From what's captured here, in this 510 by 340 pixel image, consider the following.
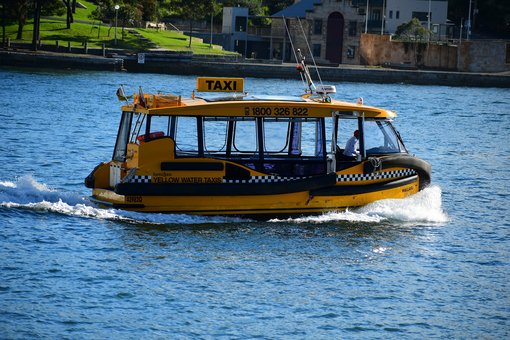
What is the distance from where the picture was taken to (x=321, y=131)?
74.9 feet

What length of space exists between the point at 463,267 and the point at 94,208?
7263mm

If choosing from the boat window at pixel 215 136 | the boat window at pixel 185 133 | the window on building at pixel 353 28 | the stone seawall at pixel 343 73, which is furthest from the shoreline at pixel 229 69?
the boat window at pixel 185 133

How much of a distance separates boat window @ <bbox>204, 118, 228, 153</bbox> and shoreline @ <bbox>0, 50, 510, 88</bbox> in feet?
167

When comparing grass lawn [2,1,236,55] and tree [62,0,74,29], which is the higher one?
tree [62,0,74,29]

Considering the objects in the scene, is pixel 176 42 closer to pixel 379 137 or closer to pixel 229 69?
pixel 229 69

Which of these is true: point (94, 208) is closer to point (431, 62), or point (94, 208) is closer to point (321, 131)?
point (321, 131)

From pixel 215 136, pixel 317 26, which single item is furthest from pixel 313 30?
pixel 215 136

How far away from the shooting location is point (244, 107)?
73.5 feet

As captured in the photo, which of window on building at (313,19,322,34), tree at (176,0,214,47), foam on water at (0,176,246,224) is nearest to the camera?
foam on water at (0,176,246,224)

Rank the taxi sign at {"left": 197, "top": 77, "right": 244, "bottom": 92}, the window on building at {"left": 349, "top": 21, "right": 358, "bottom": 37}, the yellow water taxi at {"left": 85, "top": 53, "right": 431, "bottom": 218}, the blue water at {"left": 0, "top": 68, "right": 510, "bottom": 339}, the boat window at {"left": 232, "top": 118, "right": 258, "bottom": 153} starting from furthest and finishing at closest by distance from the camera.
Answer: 1. the window on building at {"left": 349, "top": 21, "right": 358, "bottom": 37}
2. the boat window at {"left": 232, "top": 118, "right": 258, "bottom": 153}
3. the taxi sign at {"left": 197, "top": 77, "right": 244, "bottom": 92}
4. the yellow water taxi at {"left": 85, "top": 53, "right": 431, "bottom": 218}
5. the blue water at {"left": 0, "top": 68, "right": 510, "bottom": 339}

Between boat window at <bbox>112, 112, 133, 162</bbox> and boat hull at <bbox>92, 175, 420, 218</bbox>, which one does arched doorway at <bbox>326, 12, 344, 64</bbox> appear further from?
boat window at <bbox>112, 112, 133, 162</bbox>

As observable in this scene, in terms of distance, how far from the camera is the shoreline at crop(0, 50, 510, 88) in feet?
247

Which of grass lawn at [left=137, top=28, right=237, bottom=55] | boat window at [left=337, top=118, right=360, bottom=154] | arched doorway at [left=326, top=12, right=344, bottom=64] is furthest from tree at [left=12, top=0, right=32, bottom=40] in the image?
boat window at [left=337, top=118, right=360, bottom=154]

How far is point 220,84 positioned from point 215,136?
3.44 meters
